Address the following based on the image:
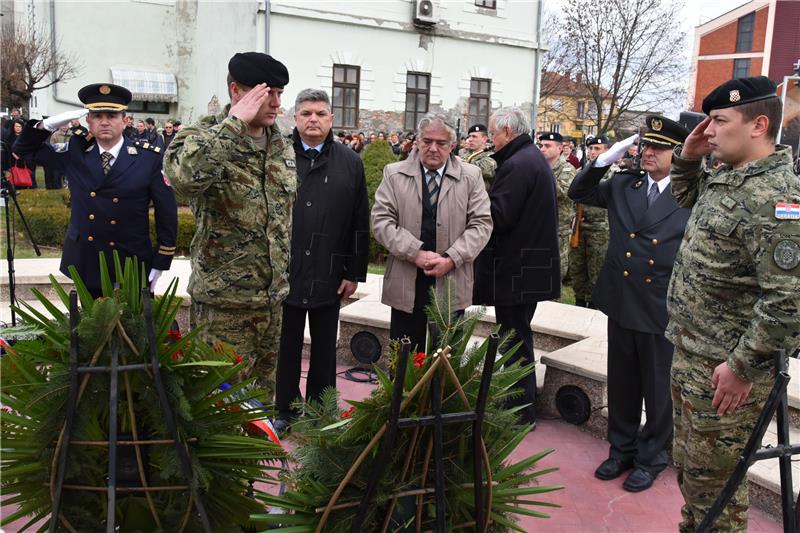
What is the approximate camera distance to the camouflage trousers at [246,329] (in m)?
3.37

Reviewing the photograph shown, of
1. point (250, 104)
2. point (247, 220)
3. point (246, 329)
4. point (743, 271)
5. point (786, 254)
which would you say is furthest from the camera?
point (246, 329)

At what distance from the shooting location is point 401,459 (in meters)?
1.85

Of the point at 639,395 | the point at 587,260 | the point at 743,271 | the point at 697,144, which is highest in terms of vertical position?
the point at 697,144

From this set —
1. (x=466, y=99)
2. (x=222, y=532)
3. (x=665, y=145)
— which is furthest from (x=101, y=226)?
(x=466, y=99)

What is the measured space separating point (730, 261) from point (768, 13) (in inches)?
1694

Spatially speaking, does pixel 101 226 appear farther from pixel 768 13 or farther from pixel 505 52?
pixel 768 13

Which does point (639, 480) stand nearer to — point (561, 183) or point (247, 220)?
point (247, 220)

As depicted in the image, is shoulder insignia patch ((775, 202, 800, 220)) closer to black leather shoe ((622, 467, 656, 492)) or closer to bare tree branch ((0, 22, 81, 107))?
black leather shoe ((622, 467, 656, 492))

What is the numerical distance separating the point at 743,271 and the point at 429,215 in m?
1.99

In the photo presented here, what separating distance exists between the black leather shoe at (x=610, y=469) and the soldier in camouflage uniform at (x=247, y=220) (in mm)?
1899

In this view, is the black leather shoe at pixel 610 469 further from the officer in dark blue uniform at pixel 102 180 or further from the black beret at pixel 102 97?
the black beret at pixel 102 97

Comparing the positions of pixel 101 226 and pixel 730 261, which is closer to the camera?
pixel 730 261

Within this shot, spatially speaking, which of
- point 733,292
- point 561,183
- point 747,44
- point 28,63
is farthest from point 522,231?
point 747,44

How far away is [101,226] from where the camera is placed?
4.23 meters
